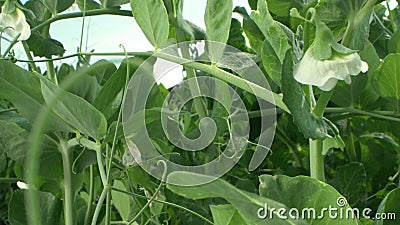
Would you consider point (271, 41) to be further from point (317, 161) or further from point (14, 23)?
point (14, 23)

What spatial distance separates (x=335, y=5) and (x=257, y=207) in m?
0.14

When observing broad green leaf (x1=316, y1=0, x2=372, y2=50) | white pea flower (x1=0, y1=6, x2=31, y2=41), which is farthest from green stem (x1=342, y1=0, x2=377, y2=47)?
white pea flower (x1=0, y1=6, x2=31, y2=41)

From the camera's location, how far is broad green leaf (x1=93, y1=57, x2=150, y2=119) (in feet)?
1.06

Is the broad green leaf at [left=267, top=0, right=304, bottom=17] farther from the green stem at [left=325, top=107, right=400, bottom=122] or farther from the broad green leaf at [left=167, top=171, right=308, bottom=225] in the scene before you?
the broad green leaf at [left=167, top=171, right=308, bottom=225]

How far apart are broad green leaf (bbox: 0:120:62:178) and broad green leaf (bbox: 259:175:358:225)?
0.18m

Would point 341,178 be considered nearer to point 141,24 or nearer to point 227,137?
point 227,137

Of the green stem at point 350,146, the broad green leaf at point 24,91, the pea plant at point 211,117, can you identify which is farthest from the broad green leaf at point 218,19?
the green stem at point 350,146

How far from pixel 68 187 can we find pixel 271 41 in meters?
0.17

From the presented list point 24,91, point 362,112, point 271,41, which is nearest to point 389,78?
point 362,112

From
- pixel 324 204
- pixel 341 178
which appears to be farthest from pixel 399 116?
pixel 324 204

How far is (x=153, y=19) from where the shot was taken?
330 millimetres

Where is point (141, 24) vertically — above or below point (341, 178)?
above

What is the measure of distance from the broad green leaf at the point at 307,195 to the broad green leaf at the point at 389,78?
15cm

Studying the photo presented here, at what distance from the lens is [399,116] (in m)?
0.41
